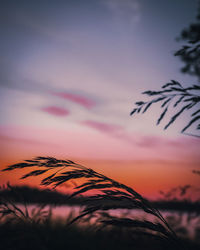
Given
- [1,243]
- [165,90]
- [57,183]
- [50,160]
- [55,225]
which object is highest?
[165,90]

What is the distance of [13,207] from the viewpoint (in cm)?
201

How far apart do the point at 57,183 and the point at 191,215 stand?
1059 millimetres

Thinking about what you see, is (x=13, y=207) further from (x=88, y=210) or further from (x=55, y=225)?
(x=55, y=225)

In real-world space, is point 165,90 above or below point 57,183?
above

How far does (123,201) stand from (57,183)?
0.45 meters

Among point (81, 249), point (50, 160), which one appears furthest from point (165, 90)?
point (81, 249)

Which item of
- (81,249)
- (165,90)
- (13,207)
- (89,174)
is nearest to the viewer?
(89,174)

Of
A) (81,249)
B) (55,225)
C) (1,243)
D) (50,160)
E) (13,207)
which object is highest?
(50,160)

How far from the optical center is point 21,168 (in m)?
1.71

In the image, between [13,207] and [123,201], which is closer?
[123,201]

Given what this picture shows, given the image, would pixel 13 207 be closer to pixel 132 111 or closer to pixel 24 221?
pixel 24 221

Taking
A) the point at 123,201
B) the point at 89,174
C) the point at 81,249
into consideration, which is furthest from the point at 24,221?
the point at 81,249

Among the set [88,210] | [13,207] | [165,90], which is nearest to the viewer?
[88,210]

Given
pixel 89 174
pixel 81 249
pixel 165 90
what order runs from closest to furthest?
1. pixel 89 174
2. pixel 165 90
3. pixel 81 249
